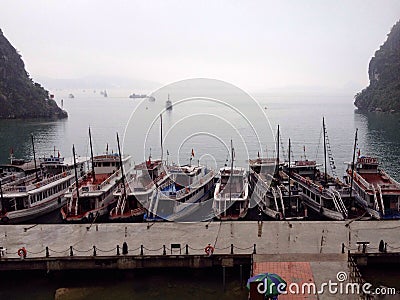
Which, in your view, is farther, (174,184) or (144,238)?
Result: (174,184)

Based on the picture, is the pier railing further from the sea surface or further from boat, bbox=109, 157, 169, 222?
boat, bbox=109, 157, 169, 222

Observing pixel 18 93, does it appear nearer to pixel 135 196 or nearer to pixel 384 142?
pixel 384 142

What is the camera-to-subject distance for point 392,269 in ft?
77.0

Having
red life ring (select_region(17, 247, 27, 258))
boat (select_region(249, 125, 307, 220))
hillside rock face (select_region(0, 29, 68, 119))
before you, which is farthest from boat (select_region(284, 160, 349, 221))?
hillside rock face (select_region(0, 29, 68, 119))

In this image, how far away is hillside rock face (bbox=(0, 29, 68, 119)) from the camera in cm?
14450

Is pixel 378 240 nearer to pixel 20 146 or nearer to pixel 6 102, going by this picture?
pixel 20 146

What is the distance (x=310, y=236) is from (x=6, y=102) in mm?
141565

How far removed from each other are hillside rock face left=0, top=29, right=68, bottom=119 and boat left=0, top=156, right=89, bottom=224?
114 m

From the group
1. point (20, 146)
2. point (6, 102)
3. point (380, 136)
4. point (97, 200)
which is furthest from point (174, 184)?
point (6, 102)

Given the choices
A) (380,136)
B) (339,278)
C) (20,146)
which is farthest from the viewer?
(380,136)

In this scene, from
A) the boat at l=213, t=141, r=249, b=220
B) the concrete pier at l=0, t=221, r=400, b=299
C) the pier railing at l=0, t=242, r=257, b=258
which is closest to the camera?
the concrete pier at l=0, t=221, r=400, b=299

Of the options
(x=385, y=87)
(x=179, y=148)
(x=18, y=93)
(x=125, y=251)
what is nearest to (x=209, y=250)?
(x=125, y=251)

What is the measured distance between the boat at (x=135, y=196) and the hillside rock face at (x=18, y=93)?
120 meters

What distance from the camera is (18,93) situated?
15162 centimetres
